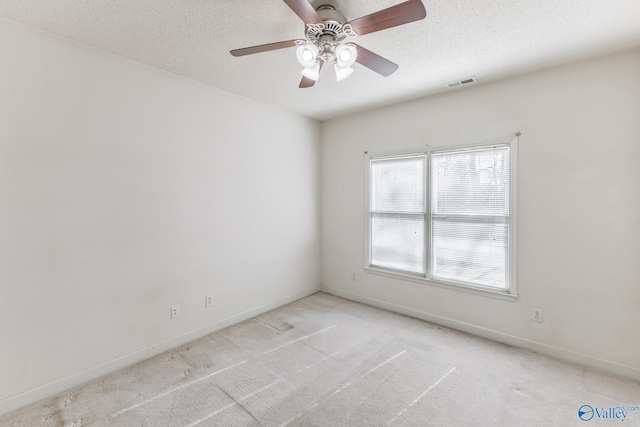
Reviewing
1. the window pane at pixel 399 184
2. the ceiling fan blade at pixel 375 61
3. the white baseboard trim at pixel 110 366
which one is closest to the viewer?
the ceiling fan blade at pixel 375 61

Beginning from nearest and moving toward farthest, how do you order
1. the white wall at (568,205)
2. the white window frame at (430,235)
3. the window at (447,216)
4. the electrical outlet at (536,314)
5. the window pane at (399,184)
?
the white wall at (568,205) < the electrical outlet at (536,314) < the white window frame at (430,235) < the window at (447,216) < the window pane at (399,184)

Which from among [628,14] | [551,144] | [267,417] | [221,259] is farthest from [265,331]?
[628,14]

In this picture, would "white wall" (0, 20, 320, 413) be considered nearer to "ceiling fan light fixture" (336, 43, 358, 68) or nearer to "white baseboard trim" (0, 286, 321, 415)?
"white baseboard trim" (0, 286, 321, 415)

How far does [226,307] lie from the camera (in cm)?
329

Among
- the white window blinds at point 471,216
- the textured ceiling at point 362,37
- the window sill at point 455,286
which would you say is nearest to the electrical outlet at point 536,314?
the window sill at point 455,286

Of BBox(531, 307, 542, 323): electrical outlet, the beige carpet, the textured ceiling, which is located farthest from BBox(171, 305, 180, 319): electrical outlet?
BBox(531, 307, 542, 323): electrical outlet

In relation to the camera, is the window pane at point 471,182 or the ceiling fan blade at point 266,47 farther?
the window pane at point 471,182

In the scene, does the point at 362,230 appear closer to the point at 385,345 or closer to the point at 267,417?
the point at 385,345

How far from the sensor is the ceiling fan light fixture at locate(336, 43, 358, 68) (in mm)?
1789

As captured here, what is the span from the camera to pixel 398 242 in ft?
12.3

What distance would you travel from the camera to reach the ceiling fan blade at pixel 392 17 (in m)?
1.41

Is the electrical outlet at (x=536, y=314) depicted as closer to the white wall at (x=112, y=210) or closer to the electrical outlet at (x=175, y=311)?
the white wall at (x=112, y=210)

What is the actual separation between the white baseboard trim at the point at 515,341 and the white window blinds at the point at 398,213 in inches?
19.5

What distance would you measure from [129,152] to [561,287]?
4.05 metres
